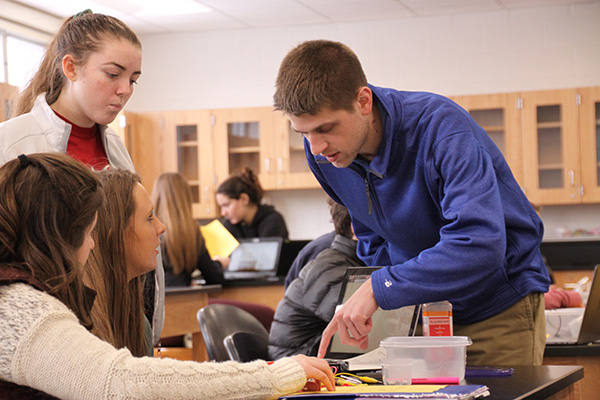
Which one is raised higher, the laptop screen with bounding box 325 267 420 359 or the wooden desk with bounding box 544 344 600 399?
the laptop screen with bounding box 325 267 420 359

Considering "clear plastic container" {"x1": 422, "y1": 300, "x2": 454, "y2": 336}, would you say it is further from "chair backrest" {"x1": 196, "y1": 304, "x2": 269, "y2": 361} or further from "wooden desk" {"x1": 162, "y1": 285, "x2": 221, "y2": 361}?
"wooden desk" {"x1": 162, "y1": 285, "x2": 221, "y2": 361}

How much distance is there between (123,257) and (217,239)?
10.2 ft

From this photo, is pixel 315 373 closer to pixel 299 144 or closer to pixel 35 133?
pixel 35 133

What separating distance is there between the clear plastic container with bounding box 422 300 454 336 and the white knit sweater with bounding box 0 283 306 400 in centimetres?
60

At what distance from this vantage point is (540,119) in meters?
5.88

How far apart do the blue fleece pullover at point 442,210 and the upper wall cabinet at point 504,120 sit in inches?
173

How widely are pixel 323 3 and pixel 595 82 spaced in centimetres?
227

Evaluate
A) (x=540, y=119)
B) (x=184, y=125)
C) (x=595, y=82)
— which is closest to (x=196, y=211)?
(x=184, y=125)

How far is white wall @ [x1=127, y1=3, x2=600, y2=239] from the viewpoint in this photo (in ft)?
19.8

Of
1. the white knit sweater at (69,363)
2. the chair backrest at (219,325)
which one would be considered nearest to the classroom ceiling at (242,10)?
the chair backrest at (219,325)

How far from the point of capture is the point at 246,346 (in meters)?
2.33

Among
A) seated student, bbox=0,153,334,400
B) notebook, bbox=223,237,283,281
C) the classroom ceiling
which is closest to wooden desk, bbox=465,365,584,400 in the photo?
seated student, bbox=0,153,334,400

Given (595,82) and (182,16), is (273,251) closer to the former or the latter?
(182,16)

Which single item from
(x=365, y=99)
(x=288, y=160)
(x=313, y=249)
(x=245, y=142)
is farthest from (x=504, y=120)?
(x=365, y=99)
